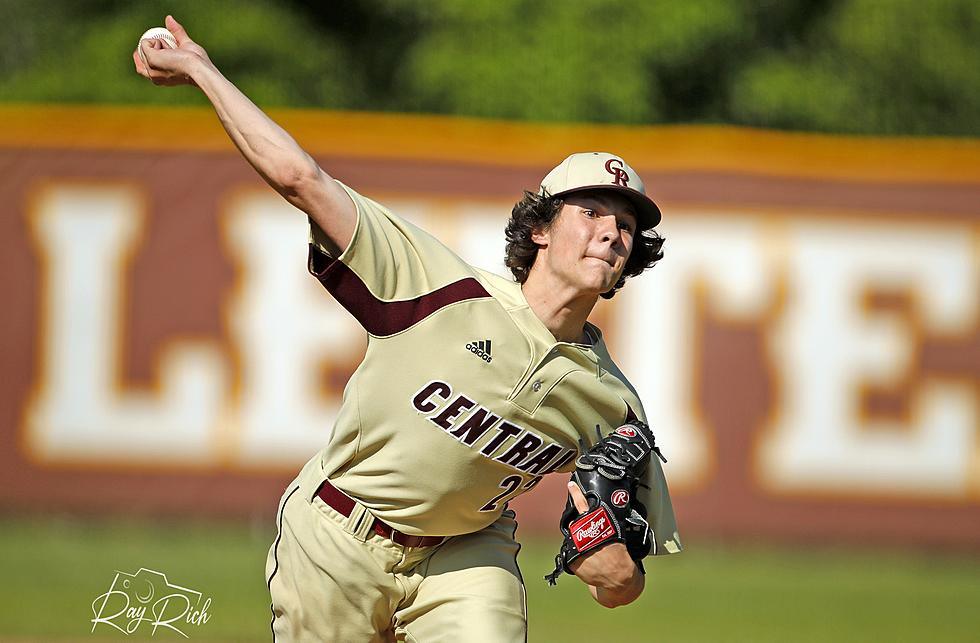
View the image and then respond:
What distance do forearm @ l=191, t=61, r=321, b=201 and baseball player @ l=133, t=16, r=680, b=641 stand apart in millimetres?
185

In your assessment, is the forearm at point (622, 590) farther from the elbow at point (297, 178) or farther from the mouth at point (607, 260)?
the elbow at point (297, 178)

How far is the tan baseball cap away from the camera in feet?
13.0

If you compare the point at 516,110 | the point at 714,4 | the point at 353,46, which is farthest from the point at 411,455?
the point at 353,46

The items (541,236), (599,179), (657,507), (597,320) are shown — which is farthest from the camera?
(597,320)

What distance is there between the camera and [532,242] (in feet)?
13.9

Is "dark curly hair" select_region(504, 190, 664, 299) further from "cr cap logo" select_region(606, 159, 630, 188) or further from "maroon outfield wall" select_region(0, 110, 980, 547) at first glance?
"maroon outfield wall" select_region(0, 110, 980, 547)

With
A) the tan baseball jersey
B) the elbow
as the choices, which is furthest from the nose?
the elbow

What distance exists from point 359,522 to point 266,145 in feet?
3.94

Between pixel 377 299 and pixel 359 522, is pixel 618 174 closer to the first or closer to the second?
pixel 377 299

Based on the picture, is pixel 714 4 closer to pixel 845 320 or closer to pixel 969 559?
pixel 845 320

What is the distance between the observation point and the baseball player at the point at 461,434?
383 centimetres

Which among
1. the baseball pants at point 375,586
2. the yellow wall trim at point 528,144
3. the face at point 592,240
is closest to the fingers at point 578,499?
the baseball pants at point 375,586

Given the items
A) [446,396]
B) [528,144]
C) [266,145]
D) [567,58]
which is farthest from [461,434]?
[567,58]

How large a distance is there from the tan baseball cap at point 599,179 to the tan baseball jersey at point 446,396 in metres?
0.38
